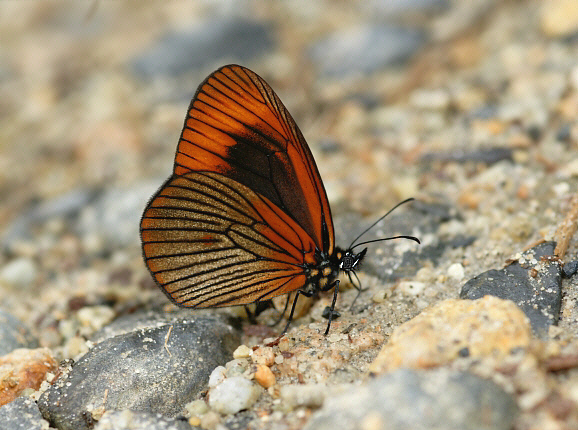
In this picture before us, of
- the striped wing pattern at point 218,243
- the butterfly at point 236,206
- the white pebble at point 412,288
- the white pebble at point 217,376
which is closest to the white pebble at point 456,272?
the white pebble at point 412,288

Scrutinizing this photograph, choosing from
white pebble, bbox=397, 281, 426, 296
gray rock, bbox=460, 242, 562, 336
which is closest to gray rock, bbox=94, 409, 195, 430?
white pebble, bbox=397, 281, 426, 296

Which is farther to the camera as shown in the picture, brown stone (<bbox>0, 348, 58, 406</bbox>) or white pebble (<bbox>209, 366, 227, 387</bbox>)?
brown stone (<bbox>0, 348, 58, 406</bbox>)

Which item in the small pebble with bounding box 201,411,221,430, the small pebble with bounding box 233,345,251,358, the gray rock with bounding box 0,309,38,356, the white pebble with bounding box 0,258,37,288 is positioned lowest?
the small pebble with bounding box 201,411,221,430

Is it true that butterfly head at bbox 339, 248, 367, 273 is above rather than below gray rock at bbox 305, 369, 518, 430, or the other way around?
above

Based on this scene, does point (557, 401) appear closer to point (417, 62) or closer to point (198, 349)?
point (198, 349)

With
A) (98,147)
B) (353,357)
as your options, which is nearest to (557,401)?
(353,357)

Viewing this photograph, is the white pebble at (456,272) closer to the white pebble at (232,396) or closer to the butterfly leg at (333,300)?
the butterfly leg at (333,300)

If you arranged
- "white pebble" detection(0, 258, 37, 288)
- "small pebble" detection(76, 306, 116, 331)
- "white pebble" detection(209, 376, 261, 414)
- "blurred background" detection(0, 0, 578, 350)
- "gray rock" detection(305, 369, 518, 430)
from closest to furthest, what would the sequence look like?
"gray rock" detection(305, 369, 518, 430)
"white pebble" detection(209, 376, 261, 414)
"small pebble" detection(76, 306, 116, 331)
"blurred background" detection(0, 0, 578, 350)
"white pebble" detection(0, 258, 37, 288)

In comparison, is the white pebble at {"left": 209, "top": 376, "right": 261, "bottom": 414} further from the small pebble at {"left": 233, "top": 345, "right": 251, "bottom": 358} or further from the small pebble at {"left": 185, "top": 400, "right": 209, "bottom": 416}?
the small pebble at {"left": 233, "top": 345, "right": 251, "bottom": 358}
